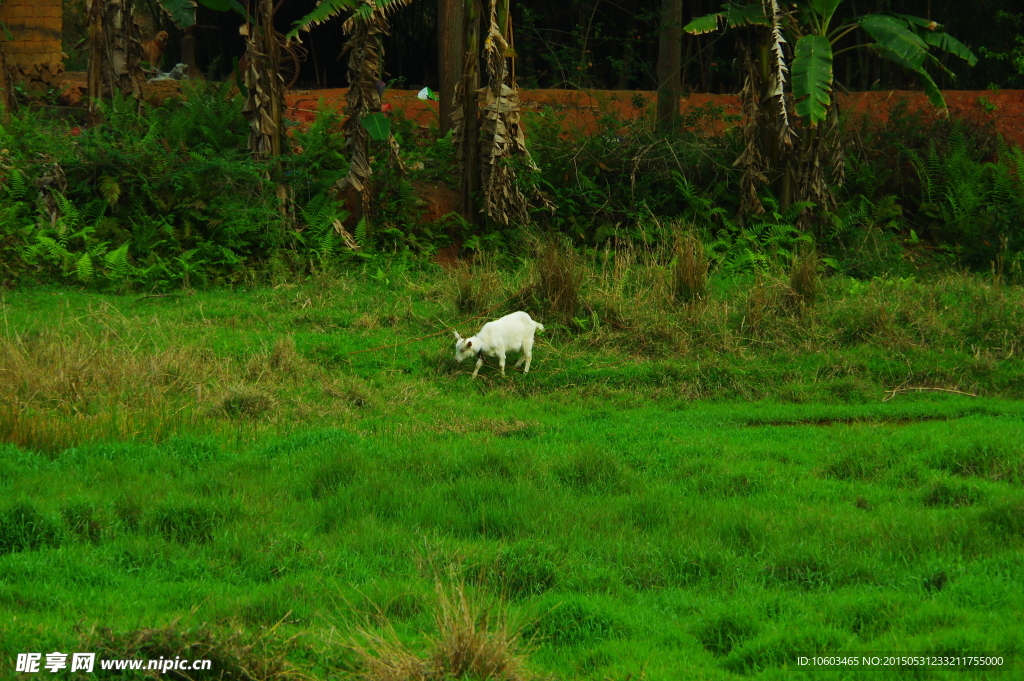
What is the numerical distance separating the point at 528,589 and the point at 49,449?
4185 mm

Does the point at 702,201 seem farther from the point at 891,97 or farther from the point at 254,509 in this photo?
the point at 254,509

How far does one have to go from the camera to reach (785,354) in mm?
11336

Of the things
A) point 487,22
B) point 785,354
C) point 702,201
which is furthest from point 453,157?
point 785,354

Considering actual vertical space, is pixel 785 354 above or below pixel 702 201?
below

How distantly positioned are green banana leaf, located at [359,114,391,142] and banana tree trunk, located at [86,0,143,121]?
442 cm

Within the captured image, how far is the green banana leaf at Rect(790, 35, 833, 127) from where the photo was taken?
14086mm

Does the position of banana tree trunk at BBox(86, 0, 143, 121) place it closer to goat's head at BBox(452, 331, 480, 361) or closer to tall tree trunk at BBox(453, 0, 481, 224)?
tall tree trunk at BBox(453, 0, 481, 224)

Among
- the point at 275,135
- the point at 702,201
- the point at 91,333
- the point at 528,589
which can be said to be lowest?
the point at 528,589

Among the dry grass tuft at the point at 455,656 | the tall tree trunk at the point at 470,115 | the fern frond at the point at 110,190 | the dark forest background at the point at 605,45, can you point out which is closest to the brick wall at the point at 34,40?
the dark forest background at the point at 605,45

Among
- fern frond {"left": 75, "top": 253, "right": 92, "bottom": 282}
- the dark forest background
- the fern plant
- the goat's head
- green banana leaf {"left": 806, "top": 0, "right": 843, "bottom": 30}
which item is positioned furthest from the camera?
the dark forest background

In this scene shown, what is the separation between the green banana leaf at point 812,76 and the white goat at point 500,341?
584 cm

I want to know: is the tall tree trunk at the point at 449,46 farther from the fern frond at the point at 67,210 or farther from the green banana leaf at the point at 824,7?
the fern frond at the point at 67,210

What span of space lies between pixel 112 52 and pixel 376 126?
5157 mm

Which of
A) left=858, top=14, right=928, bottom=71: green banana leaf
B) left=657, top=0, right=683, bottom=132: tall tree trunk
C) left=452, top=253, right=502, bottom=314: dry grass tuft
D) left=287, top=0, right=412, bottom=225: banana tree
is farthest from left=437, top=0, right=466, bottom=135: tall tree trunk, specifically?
left=858, top=14, right=928, bottom=71: green banana leaf
